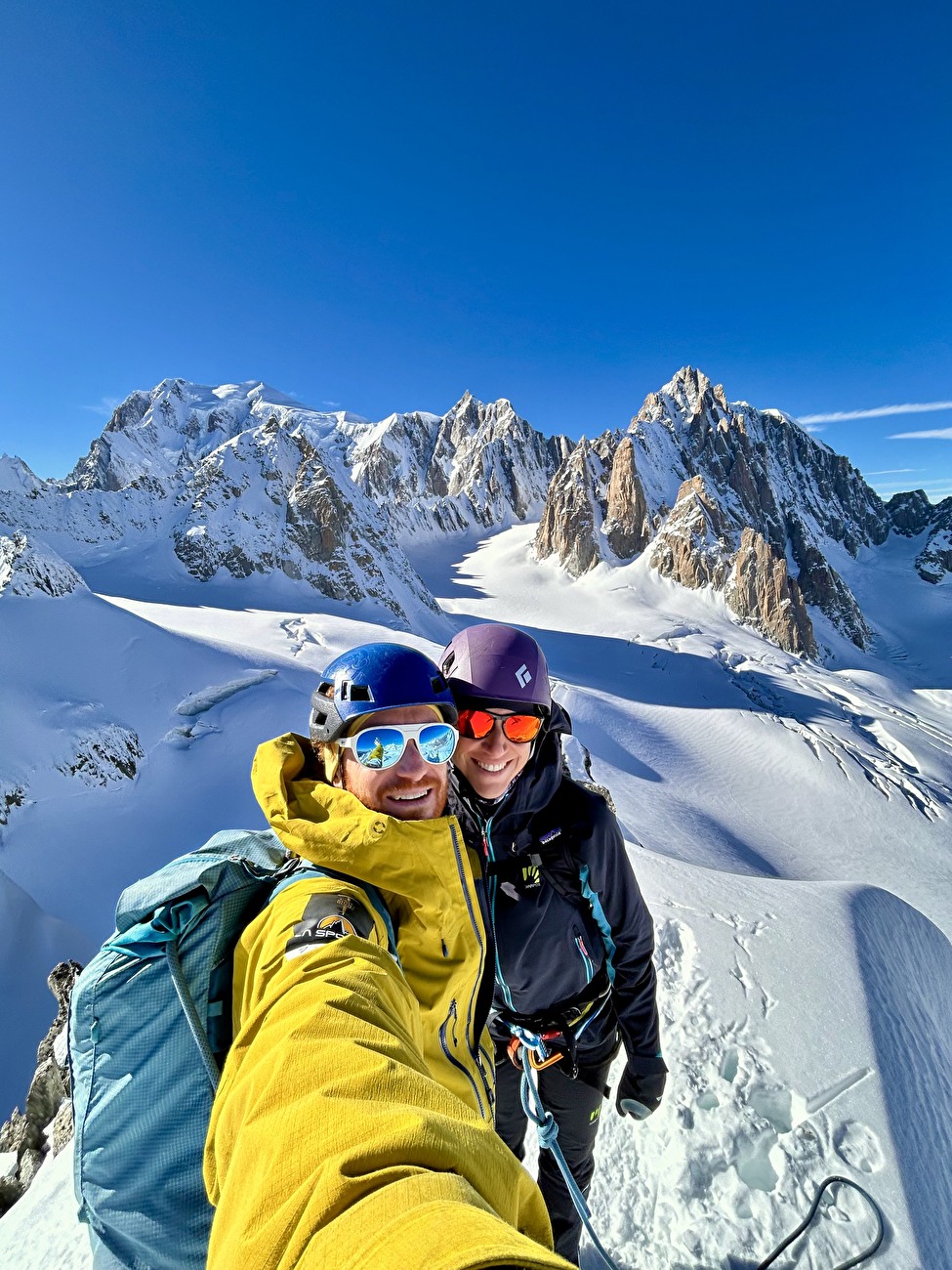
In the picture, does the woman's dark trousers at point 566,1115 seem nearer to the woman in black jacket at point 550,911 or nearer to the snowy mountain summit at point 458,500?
the woman in black jacket at point 550,911

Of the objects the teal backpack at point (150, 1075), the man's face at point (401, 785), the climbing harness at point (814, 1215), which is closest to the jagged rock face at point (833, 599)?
the climbing harness at point (814, 1215)

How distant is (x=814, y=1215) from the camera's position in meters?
3.02

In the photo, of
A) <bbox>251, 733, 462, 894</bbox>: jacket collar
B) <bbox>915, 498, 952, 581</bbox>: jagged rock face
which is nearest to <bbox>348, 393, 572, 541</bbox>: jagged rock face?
<bbox>915, 498, 952, 581</bbox>: jagged rock face

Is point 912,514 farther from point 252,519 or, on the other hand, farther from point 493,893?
point 493,893

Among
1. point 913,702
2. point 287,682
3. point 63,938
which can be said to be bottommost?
point 913,702

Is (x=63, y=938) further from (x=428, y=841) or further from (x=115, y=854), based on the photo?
(x=428, y=841)

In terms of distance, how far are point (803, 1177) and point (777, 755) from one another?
27706 millimetres

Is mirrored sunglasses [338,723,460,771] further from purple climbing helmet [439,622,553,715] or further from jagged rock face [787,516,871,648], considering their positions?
jagged rock face [787,516,871,648]

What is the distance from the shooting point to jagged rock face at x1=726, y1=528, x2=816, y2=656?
56219 millimetres

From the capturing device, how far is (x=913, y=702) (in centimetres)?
4981

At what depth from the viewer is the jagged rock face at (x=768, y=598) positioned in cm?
5622

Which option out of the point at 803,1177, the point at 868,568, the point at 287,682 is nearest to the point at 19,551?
the point at 287,682

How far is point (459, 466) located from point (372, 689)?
418 ft

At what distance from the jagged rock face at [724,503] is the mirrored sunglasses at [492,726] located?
203ft
